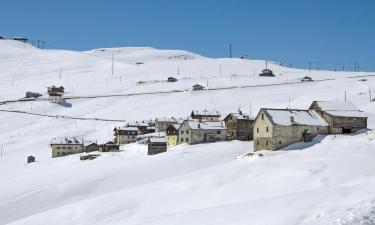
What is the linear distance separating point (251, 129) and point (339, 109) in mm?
18115

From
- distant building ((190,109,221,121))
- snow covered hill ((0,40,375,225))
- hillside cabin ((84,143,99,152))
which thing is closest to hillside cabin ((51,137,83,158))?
hillside cabin ((84,143,99,152))

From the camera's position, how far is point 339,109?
6538 cm

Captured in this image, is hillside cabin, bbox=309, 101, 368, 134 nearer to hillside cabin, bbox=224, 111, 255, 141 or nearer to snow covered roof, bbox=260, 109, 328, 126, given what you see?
snow covered roof, bbox=260, 109, 328, 126

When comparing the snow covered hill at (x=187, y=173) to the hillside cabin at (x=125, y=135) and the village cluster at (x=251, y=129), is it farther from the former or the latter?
the hillside cabin at (x=125, y=135)


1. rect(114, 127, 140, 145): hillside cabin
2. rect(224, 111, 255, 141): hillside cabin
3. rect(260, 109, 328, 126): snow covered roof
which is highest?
rect(260, 109, 328, 126): snow covered roof

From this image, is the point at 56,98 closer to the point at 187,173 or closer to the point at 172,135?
the point at 172,135

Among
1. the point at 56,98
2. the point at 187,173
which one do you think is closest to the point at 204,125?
the point at 187,173

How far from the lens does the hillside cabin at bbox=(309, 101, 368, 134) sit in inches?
2458

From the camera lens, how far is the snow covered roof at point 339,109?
63.9 m

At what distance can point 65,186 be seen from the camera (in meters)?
51.4

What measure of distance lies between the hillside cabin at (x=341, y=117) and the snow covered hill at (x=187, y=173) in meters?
4.77

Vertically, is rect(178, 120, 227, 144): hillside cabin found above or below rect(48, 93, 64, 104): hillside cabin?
below

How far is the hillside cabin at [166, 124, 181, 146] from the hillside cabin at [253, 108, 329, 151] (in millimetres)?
20684

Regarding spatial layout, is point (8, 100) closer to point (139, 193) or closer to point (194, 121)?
point (194, 121)
